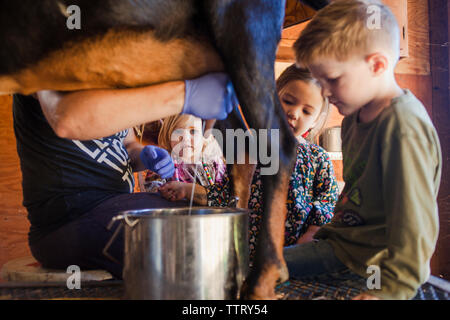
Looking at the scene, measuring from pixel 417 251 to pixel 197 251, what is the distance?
0.40 m

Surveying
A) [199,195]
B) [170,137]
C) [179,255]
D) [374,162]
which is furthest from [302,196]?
[170,137]

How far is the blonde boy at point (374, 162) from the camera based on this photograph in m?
0.69

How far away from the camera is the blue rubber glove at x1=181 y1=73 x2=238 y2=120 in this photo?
32.4 inches

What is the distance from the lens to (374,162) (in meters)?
0.82

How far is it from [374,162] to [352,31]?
0.29m

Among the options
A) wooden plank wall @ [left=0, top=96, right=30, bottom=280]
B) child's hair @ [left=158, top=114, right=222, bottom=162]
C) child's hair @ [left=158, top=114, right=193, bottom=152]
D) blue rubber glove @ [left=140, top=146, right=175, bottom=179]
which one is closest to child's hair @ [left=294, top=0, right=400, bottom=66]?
blue rubber glove @ [left=140, top=146, right=175, bottom=179]

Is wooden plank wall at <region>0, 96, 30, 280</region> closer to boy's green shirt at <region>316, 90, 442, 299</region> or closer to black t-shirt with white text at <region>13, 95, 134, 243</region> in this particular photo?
black t-shirt with white text at <region>13, 95, 134, 243</region>

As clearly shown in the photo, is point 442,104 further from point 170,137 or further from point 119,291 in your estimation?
point 119,291

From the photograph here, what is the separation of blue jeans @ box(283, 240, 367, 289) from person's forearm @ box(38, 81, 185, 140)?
481 mm

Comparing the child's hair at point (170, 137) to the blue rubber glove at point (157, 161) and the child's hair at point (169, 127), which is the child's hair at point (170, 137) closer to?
the child's hair at point (169, 127)

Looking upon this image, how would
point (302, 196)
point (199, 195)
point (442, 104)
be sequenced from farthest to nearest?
point (442, 104), point (199, 195), point (302, 196)

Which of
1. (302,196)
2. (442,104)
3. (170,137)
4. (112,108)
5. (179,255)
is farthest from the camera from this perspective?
(442,104)

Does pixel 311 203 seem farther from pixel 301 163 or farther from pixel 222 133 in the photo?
pixel 222 133
